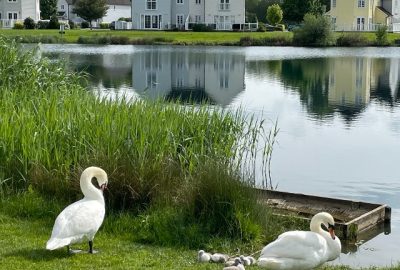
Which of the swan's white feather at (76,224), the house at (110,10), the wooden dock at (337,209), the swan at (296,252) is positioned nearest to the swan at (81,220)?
the swan's white feather at (76,224)

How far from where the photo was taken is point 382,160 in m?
18.6

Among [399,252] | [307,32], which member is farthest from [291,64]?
[399,252]

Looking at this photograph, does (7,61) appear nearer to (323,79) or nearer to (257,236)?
(257,236)

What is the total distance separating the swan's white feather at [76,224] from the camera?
7.59 metres

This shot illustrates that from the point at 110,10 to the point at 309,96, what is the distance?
7974cm

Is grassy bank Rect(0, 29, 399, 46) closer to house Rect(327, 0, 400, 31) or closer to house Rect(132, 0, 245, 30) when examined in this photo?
house Rect(132, 0, 245, 30)

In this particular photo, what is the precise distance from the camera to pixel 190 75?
40281mm

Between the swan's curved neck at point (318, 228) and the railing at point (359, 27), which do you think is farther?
the railing at point (359, 27)

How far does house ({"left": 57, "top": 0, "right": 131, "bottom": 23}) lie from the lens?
359 ft

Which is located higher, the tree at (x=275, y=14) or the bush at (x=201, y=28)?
the tree at (x=275, y=14)

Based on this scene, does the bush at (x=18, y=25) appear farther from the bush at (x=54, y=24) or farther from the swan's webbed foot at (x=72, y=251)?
the swan's webbed foot at (x=72, y=251)

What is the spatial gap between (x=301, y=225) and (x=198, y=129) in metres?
2.89

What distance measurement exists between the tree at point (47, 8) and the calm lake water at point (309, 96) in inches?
1601

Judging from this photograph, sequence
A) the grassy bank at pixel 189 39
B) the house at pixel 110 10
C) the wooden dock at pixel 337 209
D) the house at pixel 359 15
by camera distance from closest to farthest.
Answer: the wooden dock at pixel 337 209, the grassy bank at pixel 189 39, the house at pixel 359 15, the house at pixel 110 10
